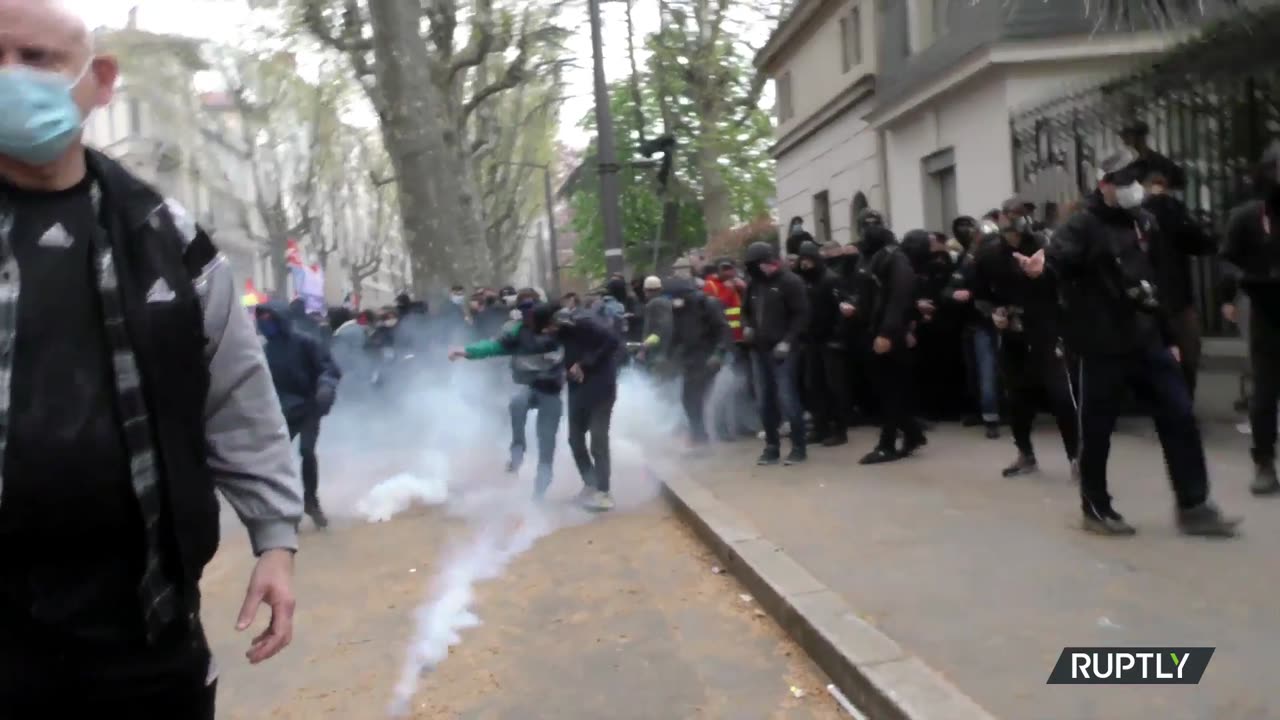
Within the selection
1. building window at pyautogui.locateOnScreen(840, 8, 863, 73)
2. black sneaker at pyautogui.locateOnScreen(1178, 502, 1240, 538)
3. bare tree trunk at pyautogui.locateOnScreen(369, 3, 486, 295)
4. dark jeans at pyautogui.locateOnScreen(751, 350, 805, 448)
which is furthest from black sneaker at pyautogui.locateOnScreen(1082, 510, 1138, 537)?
building window at pyautogui.locateOnScreen(840, 8, 863, 73)

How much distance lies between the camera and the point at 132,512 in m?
1.93

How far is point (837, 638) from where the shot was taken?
4863 mm

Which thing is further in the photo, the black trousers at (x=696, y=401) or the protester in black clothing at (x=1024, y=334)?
the black trousers at (x=696, y=401)

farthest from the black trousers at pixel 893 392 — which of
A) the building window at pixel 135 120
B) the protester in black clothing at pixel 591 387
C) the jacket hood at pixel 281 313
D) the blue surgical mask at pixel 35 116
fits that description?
the building window at pixel 135 120

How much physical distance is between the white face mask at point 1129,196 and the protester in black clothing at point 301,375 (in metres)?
5.64

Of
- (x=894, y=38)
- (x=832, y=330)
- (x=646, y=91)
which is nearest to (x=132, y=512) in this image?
(x=832, y=330)

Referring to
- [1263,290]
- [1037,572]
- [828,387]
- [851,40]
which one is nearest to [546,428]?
[828,387]

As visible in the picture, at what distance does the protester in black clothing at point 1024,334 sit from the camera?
7684 millimetres

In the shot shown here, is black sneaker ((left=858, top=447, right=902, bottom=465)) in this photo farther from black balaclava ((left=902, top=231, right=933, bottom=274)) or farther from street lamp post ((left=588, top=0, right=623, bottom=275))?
street lamp post ((left=588, top=0, right=623, bottom=275))

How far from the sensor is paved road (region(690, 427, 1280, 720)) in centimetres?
409

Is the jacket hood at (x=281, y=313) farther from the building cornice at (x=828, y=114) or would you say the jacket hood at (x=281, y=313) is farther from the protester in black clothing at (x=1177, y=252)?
the building cornice at (x=828, y=114)

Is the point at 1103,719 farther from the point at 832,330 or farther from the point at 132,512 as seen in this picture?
the point at 832,330

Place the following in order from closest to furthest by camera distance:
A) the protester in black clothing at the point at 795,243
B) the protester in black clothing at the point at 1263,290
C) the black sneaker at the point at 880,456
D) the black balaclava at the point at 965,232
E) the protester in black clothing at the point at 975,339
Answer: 1. the protester in black clothing at the point at 1263,290
2. the black sneaker at the point at 880,456
3. the protester in black clothing at the point at 975,339
4. the black balaclava at the point at 965,232
5. the protester in black clothing at the point at 795,243

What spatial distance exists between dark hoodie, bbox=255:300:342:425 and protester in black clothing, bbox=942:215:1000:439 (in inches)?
201
